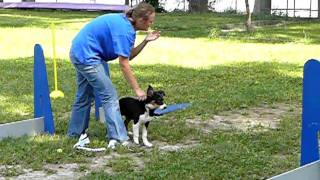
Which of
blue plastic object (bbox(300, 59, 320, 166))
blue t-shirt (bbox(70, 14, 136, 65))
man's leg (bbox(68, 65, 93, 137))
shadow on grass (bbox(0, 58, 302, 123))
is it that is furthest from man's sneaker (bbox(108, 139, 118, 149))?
blue plastic object (bbox(300, 59, 320, 166))

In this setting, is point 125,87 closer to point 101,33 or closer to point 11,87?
point 11,87

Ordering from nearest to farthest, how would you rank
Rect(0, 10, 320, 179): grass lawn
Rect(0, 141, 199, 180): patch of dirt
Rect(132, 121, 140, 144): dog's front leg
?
Rect(0, 141, 199, 180): patch of dirt → Rect(0, 10, 320, 179): grass lawn → Rect(132, 121, 140, 144): dog's front leg

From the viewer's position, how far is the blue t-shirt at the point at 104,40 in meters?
5.84

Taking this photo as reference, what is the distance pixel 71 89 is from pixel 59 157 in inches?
151

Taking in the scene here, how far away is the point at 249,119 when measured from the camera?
296 inches

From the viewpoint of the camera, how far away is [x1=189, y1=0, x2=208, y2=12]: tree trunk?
3242cm

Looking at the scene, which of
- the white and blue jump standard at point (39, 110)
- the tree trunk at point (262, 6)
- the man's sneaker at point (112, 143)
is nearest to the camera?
the man's sneaker at point (112, 143)

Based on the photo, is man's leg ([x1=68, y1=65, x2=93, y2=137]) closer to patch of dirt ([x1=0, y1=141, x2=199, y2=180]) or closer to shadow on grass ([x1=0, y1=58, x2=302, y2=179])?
shadow on grass ([x1=0, y1=58, x2=302, y2=179])

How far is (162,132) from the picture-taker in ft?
22.1

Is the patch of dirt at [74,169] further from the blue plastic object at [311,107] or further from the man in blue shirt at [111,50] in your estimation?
the blue plastic object at [311,107]

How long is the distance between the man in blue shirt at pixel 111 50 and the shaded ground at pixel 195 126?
0.42 m

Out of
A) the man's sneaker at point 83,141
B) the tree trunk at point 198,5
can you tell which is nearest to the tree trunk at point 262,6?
the tree trunk at point 198,5

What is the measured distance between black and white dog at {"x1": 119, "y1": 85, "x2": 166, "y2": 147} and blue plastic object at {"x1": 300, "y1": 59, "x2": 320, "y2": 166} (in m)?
1.86

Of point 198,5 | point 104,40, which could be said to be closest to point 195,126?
point 104,40
